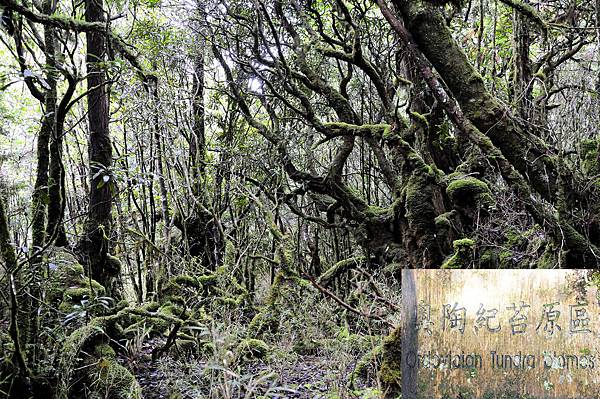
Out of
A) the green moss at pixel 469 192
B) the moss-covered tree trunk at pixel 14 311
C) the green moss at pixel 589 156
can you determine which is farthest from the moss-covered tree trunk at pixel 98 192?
the green moss at pixel 589 156

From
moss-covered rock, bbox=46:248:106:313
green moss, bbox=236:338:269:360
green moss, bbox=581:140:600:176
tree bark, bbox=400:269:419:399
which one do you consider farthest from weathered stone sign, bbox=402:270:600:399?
moss-covered rock, bbox=46:248:106:313

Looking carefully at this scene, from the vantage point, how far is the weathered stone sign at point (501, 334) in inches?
101

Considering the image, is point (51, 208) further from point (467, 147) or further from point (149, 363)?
point (467, 147)

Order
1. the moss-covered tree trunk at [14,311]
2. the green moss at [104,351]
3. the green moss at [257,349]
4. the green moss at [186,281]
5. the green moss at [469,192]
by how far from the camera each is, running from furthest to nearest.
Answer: the green moss at [469,192], the green moss at [186,281], the green moss at [257,349], the green moss at [104,351], the moss-covered tree trunk at [14,311]

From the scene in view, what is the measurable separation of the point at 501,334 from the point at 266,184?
512 cm

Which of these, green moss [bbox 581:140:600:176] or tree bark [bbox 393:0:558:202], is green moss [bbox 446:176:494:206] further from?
tree bark [bbox 393:0:558:202]

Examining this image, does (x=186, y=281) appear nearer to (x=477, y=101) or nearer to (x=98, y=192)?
(x=98, y=192)

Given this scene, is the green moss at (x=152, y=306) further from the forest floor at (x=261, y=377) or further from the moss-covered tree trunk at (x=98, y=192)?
the forest floor at (x=261, y=377)

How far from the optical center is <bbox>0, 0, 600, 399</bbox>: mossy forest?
350cm

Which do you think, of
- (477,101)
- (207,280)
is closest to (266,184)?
(207,280)

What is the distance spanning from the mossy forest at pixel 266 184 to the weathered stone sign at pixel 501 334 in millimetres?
518

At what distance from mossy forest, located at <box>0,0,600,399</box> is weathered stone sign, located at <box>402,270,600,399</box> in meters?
0.52

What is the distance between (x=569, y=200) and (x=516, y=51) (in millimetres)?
2747

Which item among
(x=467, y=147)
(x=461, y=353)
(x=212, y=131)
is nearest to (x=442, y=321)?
(x=461, y=353)
